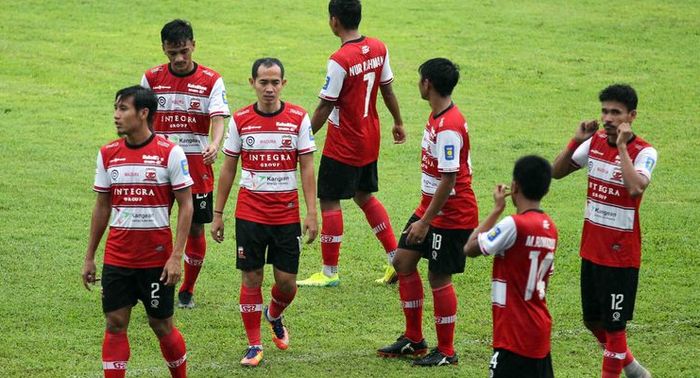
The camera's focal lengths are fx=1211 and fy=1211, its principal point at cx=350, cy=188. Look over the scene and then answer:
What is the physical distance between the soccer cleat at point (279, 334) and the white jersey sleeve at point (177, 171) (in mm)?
2037

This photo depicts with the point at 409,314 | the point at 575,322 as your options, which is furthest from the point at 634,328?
the point at 409,314

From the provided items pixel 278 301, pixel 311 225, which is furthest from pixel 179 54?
pixel 278 301

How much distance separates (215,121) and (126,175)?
2.46m

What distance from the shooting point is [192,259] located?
11.2 metres

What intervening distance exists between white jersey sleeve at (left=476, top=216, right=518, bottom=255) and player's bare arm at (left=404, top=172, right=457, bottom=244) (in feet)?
5.51

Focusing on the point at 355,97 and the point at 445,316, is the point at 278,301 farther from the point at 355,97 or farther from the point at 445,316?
the point at 355,97

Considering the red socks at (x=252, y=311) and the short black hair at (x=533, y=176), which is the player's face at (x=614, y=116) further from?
the red socks at (x=252, y=311)

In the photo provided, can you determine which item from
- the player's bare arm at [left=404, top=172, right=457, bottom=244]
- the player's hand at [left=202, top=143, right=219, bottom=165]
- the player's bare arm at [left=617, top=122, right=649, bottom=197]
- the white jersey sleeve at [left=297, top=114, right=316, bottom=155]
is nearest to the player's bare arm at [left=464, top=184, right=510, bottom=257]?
the player's bare arm at [left=617, top=122, right=649, bottom=197]

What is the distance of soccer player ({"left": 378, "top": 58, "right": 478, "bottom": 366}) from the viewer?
31.0ft

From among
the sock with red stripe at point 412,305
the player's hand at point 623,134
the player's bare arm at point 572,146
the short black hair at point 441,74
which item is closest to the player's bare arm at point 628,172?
the player's hand at point 623,134

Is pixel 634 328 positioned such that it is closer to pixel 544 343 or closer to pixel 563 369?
pixel 563 369

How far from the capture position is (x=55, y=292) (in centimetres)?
1145

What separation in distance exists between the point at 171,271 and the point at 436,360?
247 centimetres

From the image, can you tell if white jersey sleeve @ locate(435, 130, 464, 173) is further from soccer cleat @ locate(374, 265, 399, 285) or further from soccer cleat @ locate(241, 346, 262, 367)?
soccer cleat @ locate(374, 265, 399, 285)
